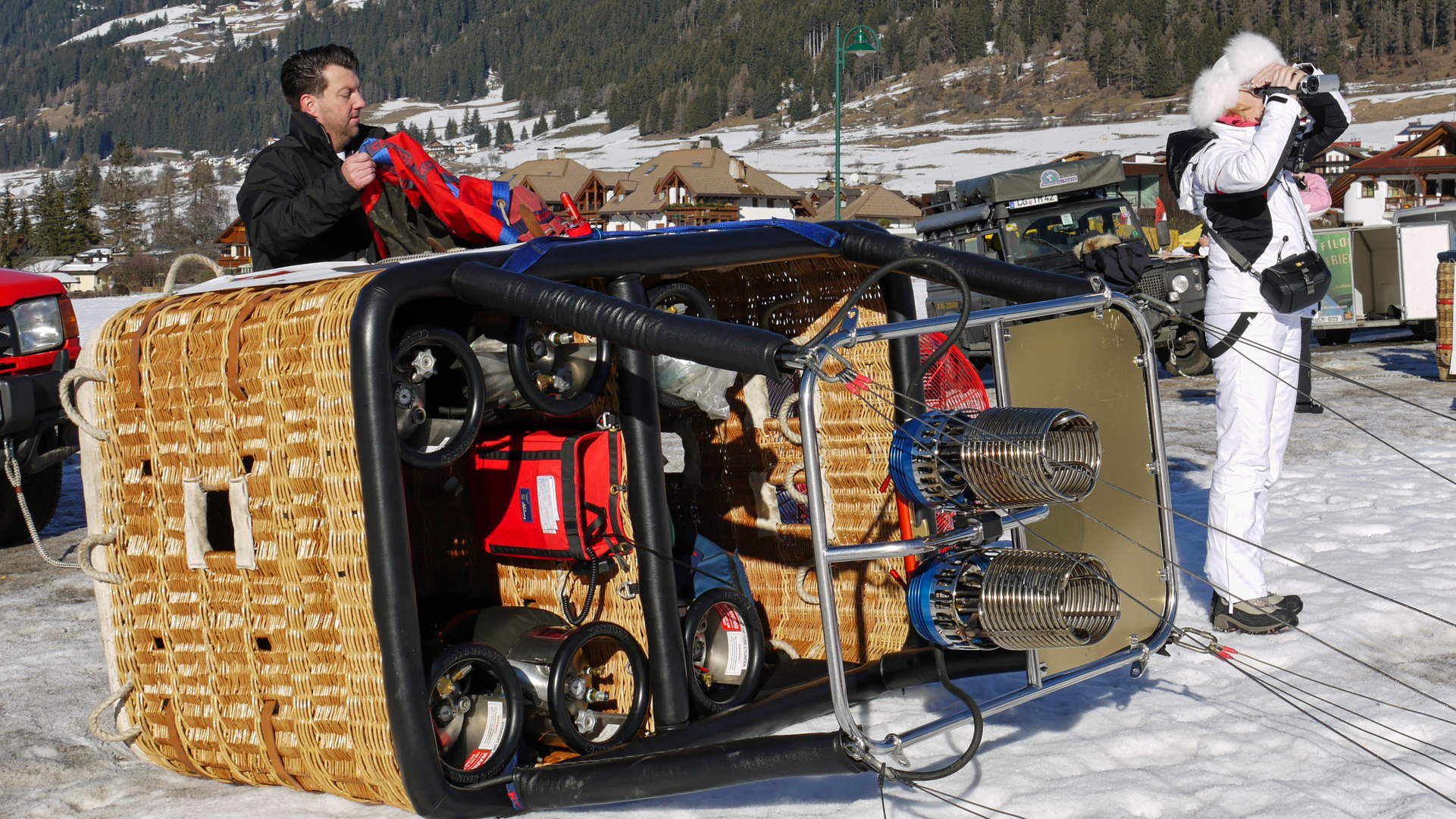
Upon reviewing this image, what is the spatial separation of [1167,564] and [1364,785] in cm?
67

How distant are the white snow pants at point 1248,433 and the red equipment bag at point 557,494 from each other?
88.9 inches

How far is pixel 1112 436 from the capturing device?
10.2 feet

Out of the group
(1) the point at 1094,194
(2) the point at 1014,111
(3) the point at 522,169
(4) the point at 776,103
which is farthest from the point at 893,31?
(1) the point at 1094,194

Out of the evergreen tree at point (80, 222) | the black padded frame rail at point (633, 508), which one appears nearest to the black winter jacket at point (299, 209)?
the black padded frame rail at point (633, 508)

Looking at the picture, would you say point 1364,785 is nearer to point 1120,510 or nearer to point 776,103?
point 1120,510

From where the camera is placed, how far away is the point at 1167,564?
3090mm

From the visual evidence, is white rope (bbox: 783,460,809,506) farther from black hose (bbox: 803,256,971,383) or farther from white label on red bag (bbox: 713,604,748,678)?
black hose (bbox: 803,256,971,383)

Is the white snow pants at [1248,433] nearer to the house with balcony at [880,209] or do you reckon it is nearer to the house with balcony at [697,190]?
the house with balcony at [880,209]

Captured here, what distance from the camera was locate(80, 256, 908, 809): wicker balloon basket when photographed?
2.64m

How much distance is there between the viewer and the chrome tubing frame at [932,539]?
2.29 metres

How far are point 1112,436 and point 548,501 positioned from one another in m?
1.48

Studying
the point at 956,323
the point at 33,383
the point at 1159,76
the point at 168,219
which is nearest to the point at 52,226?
the point at 168,219

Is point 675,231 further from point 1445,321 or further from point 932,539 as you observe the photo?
point 1445,321

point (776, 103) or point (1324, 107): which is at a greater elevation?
point (776, 103)
